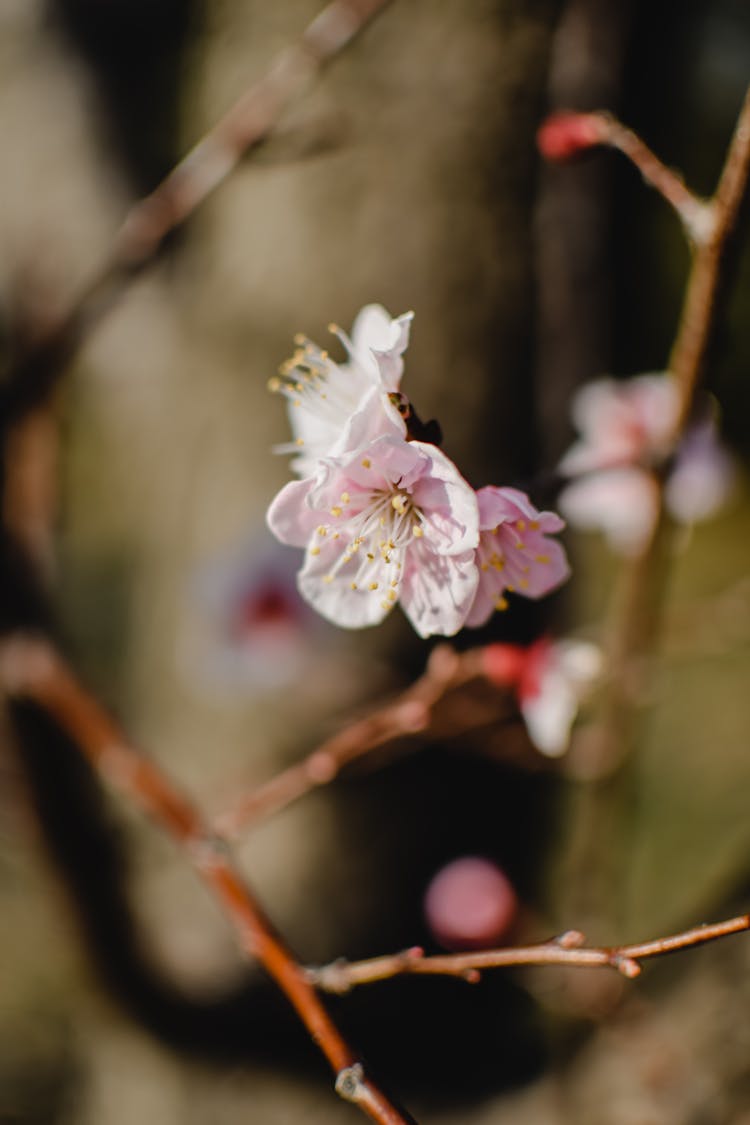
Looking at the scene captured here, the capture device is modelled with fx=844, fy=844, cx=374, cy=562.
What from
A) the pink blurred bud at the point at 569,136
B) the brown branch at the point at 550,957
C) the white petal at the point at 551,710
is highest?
the pink blurred bud at the point at 569,136

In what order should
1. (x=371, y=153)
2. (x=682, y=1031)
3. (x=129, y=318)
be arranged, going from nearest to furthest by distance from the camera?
(x=682, y=1031) → (x=371, y=153) → (x=129, y=318)

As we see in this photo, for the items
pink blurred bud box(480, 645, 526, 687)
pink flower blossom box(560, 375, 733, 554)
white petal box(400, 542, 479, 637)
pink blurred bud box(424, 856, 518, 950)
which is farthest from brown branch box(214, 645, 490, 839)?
pink blurred bud box(424, 856, 518, 950)

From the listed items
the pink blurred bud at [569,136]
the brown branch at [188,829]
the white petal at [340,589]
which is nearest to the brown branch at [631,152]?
the pink blurred bud at [569,136]

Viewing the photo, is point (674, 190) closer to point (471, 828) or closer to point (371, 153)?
point (371, 153)

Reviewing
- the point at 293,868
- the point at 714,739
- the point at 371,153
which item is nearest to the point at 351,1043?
the point at 293,868

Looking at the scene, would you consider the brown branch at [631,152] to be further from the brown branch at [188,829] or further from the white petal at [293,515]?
the brown branch at [188,829]

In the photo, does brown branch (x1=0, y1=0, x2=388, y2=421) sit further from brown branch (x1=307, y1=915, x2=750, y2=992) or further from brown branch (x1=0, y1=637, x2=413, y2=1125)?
brown branch (x1=307, y1=915, x2=750, y2=992)

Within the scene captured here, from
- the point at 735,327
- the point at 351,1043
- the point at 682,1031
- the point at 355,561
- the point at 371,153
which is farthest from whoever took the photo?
the point at 735,327

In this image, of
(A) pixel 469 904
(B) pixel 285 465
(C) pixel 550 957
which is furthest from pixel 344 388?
(A) pixel 469 904
